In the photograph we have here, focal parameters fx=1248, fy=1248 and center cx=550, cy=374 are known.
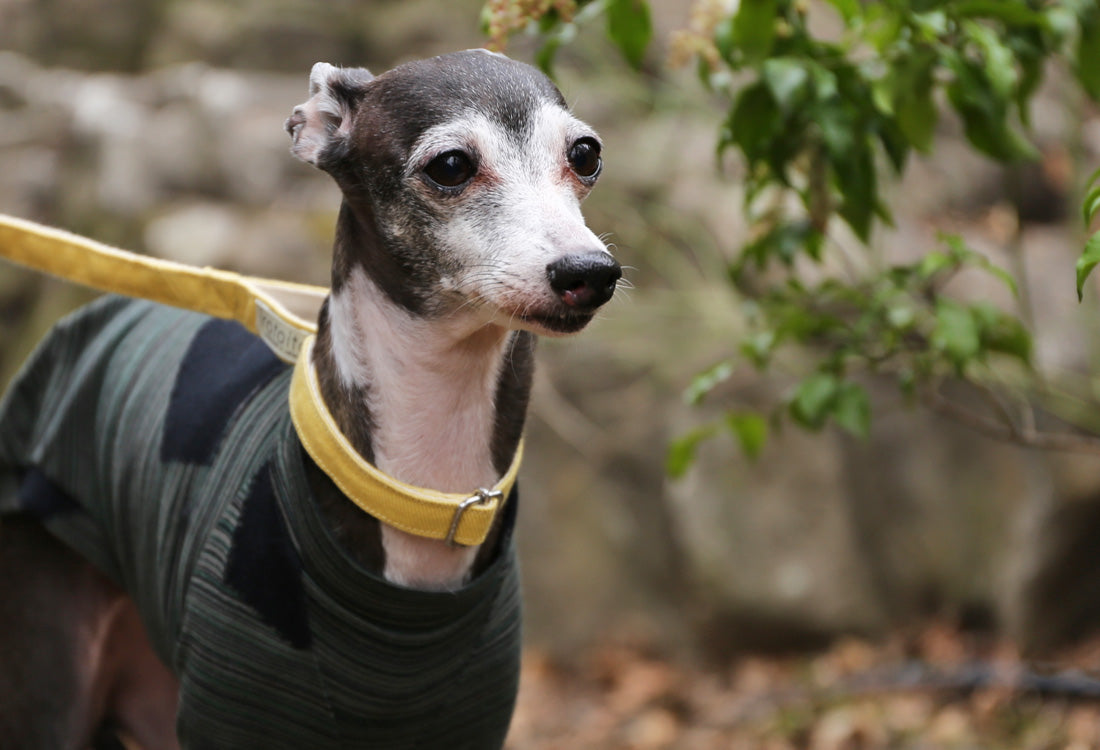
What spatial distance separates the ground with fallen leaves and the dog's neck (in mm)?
2275

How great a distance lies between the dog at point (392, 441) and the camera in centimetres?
196

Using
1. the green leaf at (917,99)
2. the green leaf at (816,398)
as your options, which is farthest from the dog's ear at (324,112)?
the green leaf at (816,398)

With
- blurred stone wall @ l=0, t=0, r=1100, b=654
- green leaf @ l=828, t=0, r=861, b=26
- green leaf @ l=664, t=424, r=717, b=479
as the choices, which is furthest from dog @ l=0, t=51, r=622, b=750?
blurred stone wall @ l=0, t=0, r=1100, b=654

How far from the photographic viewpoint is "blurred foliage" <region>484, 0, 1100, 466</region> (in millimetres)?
2229

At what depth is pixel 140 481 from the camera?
2.36 meters

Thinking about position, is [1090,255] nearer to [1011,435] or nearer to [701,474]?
[1011,435]

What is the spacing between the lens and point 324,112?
2113 millimetres

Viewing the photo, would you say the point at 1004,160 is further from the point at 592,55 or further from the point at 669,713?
the point at 592,55

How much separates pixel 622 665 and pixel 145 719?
98.0 inches

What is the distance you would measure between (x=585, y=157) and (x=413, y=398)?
49 centimetres

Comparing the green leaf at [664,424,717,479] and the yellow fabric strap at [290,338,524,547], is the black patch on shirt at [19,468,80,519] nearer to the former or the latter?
the yellow fabric strap at [290,338,524,547]

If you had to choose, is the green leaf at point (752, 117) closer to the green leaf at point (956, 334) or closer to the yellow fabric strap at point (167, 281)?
the green leaf at point (956, 334)

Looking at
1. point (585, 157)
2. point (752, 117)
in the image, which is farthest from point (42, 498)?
point (752, 117)

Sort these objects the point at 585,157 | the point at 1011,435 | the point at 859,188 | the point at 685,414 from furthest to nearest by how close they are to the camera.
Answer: the point at 685,414
the point at 1011,435
the point at 859,188
the point at 585,157
